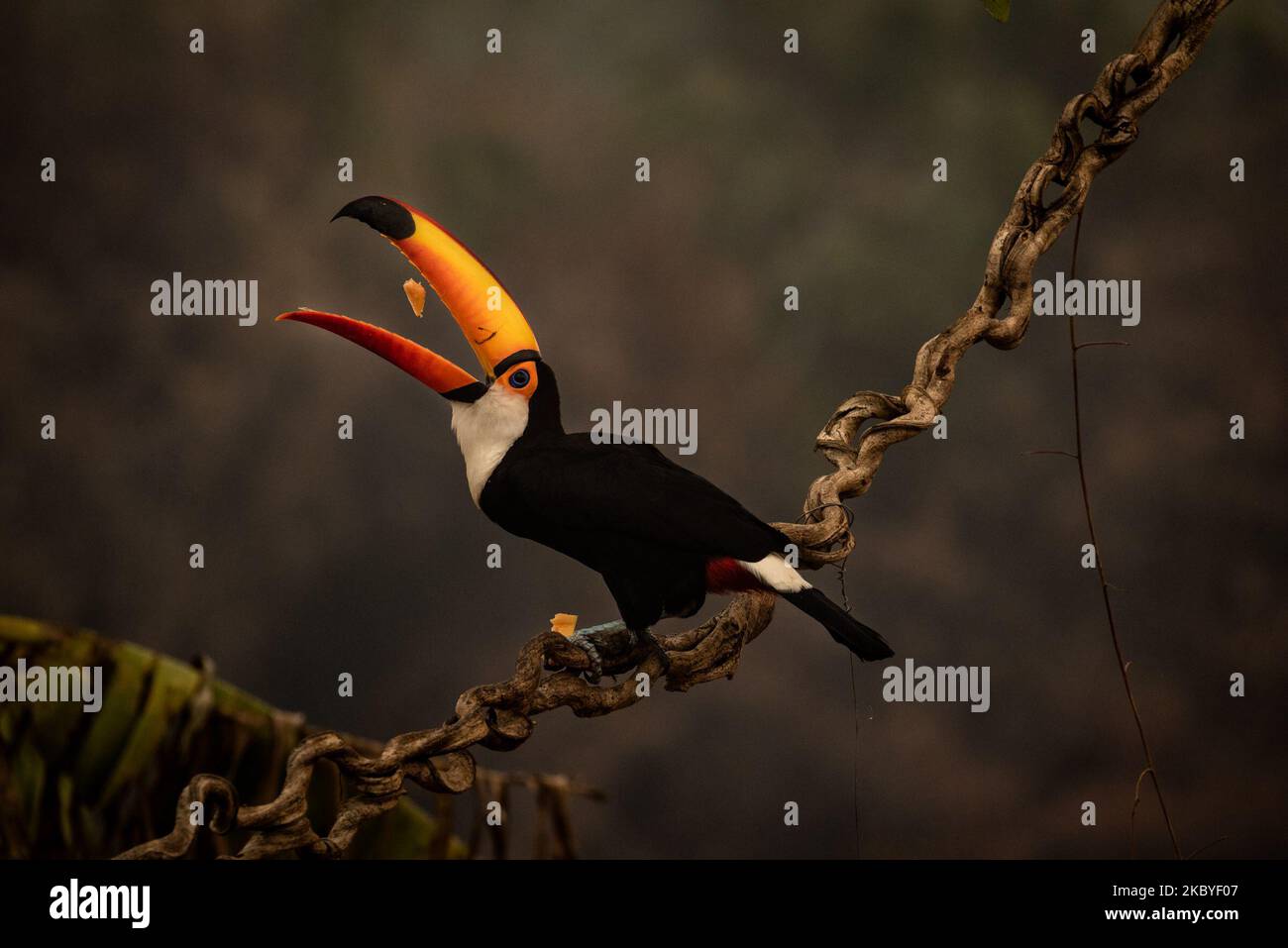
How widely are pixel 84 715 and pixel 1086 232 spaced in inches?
128

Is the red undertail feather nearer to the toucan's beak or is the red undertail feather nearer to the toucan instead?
the toucan

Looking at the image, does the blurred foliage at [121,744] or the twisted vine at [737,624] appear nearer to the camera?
the twisted vine at [737,624]

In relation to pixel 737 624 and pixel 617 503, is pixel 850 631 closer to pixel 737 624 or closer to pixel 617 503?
pixel 737 624

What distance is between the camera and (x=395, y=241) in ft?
7.77

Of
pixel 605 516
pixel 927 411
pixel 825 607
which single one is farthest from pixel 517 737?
pixel 927 411

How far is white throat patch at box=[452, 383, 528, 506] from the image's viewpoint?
7.88ft

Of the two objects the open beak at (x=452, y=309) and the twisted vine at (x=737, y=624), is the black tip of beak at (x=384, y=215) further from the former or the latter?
the twisted vine at (x=737, y=624)

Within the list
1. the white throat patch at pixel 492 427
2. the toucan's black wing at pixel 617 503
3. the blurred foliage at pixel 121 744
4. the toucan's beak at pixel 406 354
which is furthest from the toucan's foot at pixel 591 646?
the blurred foliage at pixel 121 744

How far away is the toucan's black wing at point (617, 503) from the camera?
7.57 ft

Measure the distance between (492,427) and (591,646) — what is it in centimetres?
46

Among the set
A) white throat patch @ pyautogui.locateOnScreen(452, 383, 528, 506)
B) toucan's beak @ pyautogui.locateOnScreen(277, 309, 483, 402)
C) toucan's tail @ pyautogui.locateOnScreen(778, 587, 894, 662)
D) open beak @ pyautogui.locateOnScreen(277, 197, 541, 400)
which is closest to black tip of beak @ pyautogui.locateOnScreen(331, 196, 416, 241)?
open beak @ pyautogui.locateOnScreen(277, 197, 541, 400)

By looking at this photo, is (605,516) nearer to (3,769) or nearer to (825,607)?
(825,607)

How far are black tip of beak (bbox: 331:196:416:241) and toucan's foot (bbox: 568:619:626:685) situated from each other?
0.82 m

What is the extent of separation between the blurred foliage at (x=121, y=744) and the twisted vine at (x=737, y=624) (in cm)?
54
